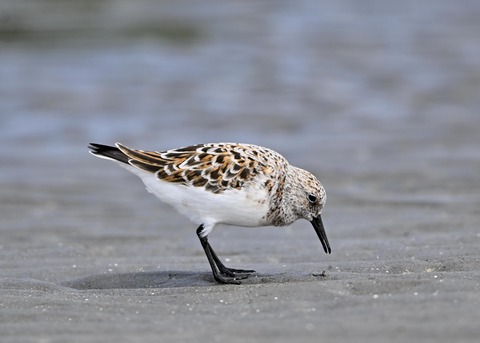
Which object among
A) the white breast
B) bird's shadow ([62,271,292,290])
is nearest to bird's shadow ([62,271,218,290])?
bird's shadow ([62,271,292,290])

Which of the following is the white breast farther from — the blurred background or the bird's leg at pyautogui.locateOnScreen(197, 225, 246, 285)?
the blurred background

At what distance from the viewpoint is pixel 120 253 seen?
27.4 ft

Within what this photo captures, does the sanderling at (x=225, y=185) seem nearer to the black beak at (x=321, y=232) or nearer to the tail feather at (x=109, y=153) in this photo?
the tail feather at (x=109, y=153)

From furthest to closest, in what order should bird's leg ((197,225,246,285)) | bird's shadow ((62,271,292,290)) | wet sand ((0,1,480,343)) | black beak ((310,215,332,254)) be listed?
1. black beak ((310,215,332,254))
2. bird's shadow ((62,271,292,290))
3. bird's leg ((197,225,246,285))
4. wet sand ((0,1,480,343))

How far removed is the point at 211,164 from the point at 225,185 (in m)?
0.21

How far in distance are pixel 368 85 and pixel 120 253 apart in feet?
28.7

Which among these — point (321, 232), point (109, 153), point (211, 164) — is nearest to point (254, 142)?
point (321, 232)

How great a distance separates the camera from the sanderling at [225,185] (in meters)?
6.81

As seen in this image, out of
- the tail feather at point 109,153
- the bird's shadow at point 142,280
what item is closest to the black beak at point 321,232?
the bird's shadow at point 142,280

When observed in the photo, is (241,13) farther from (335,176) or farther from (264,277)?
(264,277)

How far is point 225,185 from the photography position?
680 centimetres

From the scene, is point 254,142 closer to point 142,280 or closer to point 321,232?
point 321,232

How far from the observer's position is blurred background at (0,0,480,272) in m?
10.4

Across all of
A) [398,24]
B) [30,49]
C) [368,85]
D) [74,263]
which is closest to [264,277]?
[74,263]
